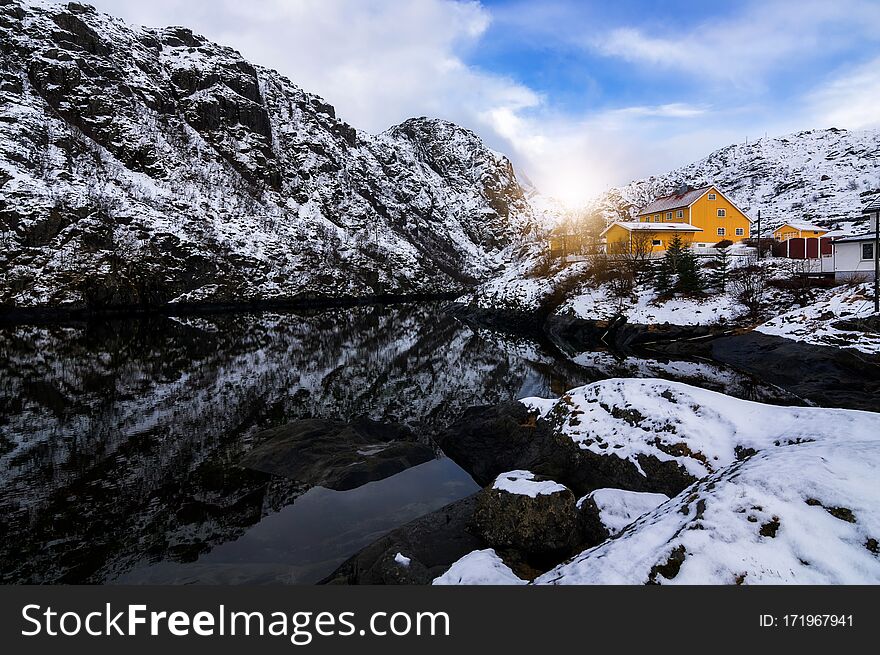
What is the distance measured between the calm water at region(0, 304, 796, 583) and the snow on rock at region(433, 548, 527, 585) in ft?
13.6

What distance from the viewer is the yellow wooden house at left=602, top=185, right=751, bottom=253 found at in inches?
2618

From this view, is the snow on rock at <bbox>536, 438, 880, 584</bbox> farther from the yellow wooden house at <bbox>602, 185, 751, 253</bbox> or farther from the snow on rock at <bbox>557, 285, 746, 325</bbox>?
the yellow wooden house at <bbox>602, 185, 751, 253</bbox>

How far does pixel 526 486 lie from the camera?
411 inches

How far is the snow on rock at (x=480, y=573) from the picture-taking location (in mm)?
8031

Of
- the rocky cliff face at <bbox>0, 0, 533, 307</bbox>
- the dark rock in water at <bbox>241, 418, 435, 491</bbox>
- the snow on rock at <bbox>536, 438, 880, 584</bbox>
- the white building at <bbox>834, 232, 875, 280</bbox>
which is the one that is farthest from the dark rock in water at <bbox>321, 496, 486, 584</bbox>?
the rocky cliff face at <bbox>0, 0, 533, 307</bbox>

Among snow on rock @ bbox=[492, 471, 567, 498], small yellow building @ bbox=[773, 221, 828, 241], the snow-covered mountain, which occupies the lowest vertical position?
snow on rock @ bbox=[492, 471, 567, 498]

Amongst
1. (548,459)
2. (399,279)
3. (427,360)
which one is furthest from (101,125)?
(548,459)

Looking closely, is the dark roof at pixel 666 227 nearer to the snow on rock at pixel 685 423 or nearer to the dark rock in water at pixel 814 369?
the dark rock in water at pixel 814 369

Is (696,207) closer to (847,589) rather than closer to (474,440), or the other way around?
(474,440)

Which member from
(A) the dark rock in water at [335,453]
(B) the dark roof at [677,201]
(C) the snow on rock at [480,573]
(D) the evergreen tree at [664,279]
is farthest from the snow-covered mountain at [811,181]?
(C) the snow on rock at [480,573]

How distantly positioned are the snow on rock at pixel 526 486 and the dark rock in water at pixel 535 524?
5 centimetres

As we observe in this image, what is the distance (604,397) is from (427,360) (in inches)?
1011

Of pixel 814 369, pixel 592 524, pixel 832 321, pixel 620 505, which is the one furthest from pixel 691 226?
pixel 592 524

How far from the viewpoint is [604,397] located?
48.5ft
